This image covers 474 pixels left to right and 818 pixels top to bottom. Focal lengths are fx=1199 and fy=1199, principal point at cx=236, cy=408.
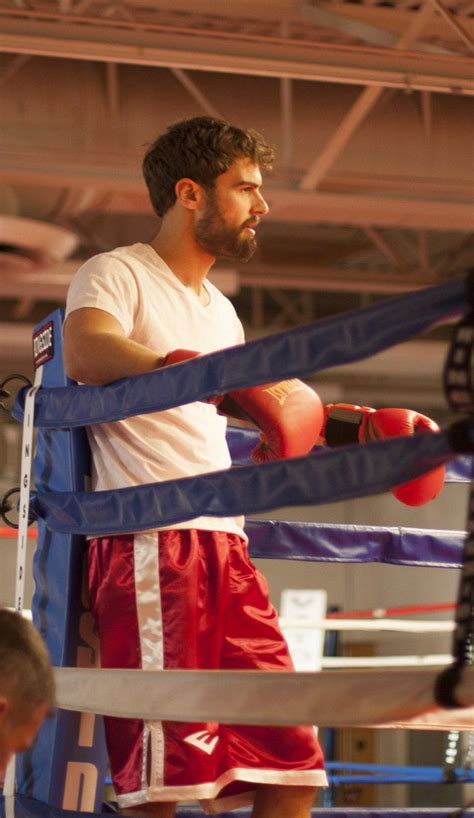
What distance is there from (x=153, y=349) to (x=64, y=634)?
49cm

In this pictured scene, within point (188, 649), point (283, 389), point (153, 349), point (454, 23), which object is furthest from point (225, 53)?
point (188, 649)

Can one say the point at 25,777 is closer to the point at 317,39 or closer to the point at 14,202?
the point at 317,39

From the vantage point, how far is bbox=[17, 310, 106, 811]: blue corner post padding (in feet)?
Answer: 6.29

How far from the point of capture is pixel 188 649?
1.83 m

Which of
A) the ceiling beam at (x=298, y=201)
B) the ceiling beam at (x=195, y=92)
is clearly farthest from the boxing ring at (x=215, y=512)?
the ceiling beam at (x=298, y=201)

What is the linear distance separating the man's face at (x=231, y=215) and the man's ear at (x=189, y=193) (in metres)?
0.02

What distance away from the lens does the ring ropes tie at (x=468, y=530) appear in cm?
128

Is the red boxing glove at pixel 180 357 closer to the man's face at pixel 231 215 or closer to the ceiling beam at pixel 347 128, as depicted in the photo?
the man's face at pixel 231 215

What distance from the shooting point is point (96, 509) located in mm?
1890

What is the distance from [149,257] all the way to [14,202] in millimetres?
4854

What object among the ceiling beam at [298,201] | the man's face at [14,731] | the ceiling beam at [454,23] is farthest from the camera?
the ceiling beam at [298,201]

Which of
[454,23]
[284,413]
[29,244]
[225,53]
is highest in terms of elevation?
[454,23]

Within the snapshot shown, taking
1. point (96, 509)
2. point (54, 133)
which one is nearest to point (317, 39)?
point (54, 133)

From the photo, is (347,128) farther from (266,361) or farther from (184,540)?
(266,361)
